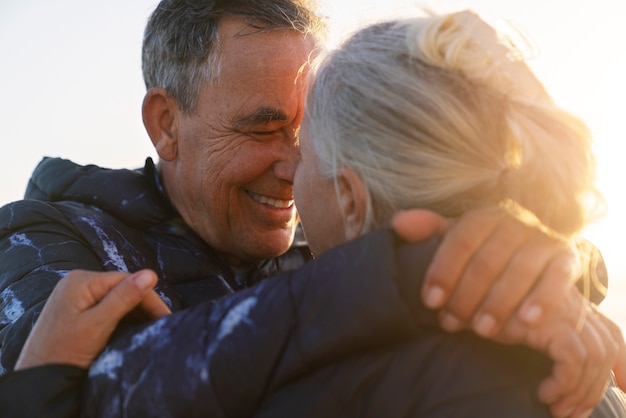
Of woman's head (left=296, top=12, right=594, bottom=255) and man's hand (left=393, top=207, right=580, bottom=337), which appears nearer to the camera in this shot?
man's hand (left=393, top=207, right=580, bottom=337)

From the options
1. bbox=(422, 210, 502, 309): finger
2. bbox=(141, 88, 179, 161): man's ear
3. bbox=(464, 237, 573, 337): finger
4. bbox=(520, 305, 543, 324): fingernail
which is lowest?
bbox=(141, 88, 179, 161): man's ear

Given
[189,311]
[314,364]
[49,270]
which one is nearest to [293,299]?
[314,364]

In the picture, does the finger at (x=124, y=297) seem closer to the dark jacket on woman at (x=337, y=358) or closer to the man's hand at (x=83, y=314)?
the man's hand at (x=83, y=314)

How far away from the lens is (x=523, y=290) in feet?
4.84

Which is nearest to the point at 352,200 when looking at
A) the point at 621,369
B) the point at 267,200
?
the point at 621,369

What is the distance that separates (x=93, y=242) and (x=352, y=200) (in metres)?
1.38

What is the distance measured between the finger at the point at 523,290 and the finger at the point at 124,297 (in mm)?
792

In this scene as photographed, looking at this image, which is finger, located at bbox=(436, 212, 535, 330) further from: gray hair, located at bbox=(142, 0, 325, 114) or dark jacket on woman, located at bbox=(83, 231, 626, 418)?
gray hair, located at bbox=(142, 0, 325, 114)

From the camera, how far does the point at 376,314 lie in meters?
1.44

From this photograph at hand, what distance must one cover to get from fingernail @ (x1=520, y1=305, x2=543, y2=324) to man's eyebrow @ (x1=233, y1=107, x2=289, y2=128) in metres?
1.98

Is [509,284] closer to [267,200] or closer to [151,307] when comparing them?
[151,307]

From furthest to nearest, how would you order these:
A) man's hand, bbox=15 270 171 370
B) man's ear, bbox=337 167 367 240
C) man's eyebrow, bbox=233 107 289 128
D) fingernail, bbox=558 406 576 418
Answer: man's eyebrow, bbox=233 107 289 128
man's ear, bbox=337 167 367 240
man's hand, bbox=15 270 171 370
fingernail, bbox=558 406 576 418

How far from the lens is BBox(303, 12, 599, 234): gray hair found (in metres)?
1.62

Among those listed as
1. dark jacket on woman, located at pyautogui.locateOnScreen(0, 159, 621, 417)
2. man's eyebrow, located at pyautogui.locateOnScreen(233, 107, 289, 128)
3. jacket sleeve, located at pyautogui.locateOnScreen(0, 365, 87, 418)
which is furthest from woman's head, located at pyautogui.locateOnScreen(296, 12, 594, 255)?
man's eyebrow, located at pyautogui.locateOnScreen(233, 107, 289, 128)
